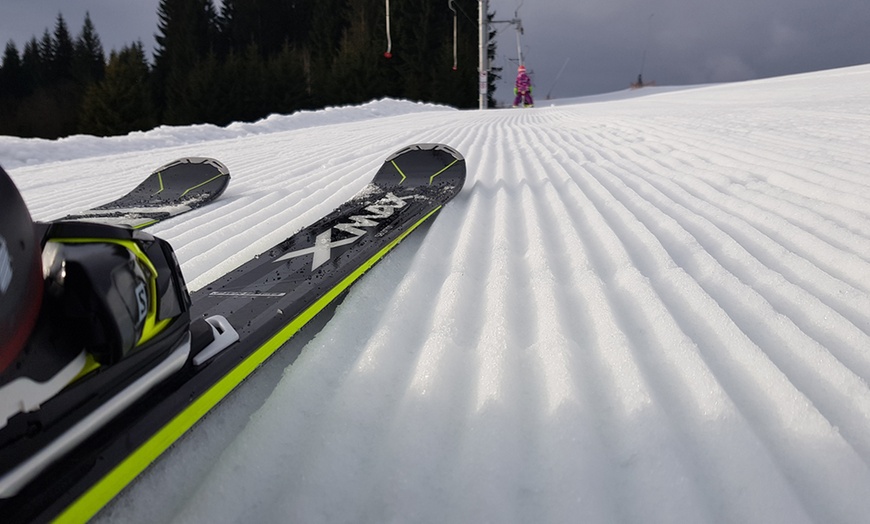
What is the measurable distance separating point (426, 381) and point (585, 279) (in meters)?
0.75

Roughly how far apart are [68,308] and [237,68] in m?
30.5

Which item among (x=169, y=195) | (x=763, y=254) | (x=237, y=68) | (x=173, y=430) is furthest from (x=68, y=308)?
(x=237, y=68)

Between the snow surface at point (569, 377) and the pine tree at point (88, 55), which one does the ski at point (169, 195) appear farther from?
the pine tree at point (88, 55)

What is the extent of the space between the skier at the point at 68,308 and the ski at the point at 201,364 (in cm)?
4

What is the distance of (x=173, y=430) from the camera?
0.99 m

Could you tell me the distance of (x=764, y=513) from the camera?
2.83 feet

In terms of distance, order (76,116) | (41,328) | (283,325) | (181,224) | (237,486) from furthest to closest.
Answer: (76,116), (181,224), (283,325), (237,486), (41,328)

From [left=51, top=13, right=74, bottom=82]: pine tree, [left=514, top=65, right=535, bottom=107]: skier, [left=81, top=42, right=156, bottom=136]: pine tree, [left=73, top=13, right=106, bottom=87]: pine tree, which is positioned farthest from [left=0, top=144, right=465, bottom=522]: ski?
[left=51, top=13, right=74, bottom=82]: pine tree

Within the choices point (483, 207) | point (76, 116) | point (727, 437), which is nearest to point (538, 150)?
point (483, 207)

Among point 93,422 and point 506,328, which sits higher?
point 93,422

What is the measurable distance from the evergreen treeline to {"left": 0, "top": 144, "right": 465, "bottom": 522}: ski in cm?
2697

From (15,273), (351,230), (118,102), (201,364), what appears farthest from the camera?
(118,102)

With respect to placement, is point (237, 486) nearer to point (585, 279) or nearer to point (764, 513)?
point (764, 513)

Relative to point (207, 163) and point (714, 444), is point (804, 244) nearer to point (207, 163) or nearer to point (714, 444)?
point (714, 444)
